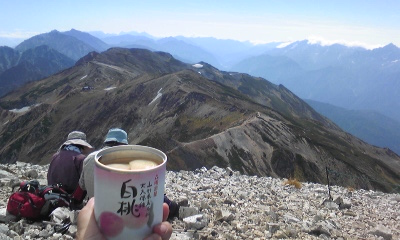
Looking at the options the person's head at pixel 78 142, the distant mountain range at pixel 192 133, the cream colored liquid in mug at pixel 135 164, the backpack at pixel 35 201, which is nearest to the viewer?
the cream colored liquid in mug at pixel 135 164

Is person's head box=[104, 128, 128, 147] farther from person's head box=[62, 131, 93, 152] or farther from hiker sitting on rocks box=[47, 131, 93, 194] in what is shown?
person's head box=[62, 131, 93, 152]

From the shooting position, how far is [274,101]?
193000mm

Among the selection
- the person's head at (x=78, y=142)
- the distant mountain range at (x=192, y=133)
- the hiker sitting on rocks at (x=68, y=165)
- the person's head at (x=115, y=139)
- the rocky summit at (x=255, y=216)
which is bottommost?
the distant mountain range at (x=192, y=133)

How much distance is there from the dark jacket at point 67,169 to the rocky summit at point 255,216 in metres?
0.93

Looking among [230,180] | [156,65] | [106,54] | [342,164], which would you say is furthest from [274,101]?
[230,180]

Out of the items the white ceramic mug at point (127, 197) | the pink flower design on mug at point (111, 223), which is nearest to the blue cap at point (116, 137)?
the white ceramic mug at point (127, 197)

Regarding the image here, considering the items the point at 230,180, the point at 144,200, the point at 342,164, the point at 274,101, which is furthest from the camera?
the point at 274,101

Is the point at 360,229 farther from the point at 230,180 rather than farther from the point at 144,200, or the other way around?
the point at 144,200

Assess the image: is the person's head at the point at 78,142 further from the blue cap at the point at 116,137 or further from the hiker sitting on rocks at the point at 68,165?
the blue cap at the point at 116,137

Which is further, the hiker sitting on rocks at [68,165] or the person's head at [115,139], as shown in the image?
the hiker sitting on rocks at [68,165]

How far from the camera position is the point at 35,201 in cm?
598

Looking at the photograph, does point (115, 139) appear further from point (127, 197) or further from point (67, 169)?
point (127, 197)

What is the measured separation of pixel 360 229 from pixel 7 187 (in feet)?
28.7

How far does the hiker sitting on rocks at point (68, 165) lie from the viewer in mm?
6723
